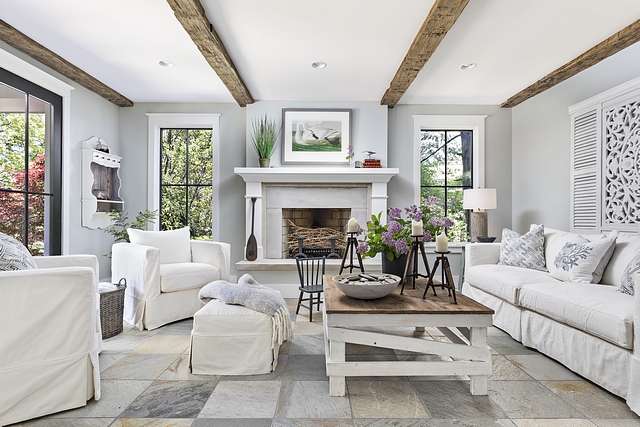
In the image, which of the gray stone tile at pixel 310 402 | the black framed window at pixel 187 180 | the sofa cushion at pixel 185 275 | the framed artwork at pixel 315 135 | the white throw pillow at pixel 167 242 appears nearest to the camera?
the gray stone tile at pixel 310 402

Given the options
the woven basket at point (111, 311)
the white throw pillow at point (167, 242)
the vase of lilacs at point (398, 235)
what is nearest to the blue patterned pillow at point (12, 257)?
the woven basket at point (111, 311)

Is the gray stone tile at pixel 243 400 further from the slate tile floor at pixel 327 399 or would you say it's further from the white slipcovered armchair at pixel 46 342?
the white slipcovered armchair at pixel 46 342

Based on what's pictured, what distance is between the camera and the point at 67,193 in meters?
3.80

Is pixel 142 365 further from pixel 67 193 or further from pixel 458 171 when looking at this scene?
pixel 458 171

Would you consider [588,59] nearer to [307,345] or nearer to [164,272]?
[307,345]

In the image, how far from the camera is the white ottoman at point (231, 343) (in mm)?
2148

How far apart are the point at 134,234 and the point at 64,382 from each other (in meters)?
2.02

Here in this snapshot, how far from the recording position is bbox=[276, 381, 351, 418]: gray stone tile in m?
1.73

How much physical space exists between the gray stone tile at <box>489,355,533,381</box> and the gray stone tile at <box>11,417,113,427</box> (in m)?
1.94

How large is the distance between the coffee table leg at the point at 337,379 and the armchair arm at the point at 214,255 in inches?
79.8

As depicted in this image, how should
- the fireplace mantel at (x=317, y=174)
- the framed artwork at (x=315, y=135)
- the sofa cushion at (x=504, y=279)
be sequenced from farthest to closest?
the framed artwork at (x=315, y=135)
the fireplace mantel at (x=317, y=174)
the sofa cushion at (x=504, y=279)

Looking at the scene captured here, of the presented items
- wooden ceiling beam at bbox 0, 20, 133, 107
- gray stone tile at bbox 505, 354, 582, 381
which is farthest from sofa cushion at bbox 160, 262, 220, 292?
gray stone tile at bbox 505, 354, 582, 381

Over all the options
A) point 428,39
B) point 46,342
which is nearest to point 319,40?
point 428,39

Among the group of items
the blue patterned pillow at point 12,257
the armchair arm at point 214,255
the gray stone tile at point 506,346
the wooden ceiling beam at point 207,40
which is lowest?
the gray stone tile at point 506,346
